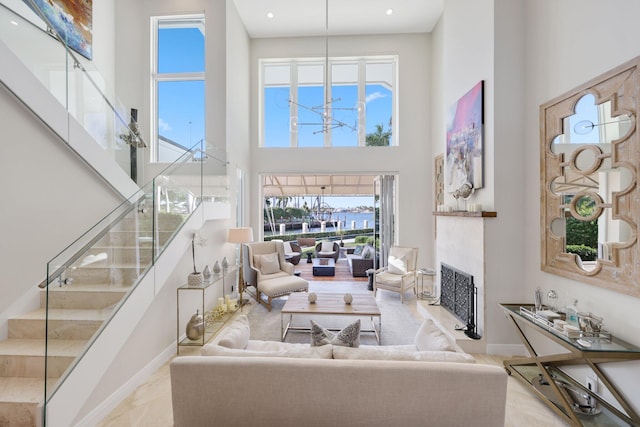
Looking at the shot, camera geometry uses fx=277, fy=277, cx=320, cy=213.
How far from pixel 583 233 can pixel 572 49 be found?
72.9 inches

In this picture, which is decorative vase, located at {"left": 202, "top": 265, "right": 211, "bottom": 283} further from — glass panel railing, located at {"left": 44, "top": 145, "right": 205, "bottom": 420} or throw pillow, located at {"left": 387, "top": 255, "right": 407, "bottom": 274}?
throw pillow, located at {"left": 387, "top": 255, "right": 407, "bottom": 274}

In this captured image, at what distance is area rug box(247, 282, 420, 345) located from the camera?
3.96 metres

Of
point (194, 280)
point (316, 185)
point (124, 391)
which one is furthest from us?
point (316, 185)

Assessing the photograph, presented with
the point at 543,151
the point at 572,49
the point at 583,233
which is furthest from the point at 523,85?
the point at 583,233

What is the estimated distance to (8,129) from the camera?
8.55 ft

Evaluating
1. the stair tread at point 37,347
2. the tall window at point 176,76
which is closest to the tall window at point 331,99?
the tall window at point 176,76

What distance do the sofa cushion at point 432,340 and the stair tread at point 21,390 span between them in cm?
300

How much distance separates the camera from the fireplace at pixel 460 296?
144 inches

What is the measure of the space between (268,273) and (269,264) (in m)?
0.18

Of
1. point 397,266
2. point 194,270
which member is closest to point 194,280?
point 194,270

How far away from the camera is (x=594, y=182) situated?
258 cm

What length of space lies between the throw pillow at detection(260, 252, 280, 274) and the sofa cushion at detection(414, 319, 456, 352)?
3.60 meters

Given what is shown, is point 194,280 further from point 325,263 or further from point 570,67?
point 570,67

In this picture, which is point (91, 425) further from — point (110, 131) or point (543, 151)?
point (543, 151)
